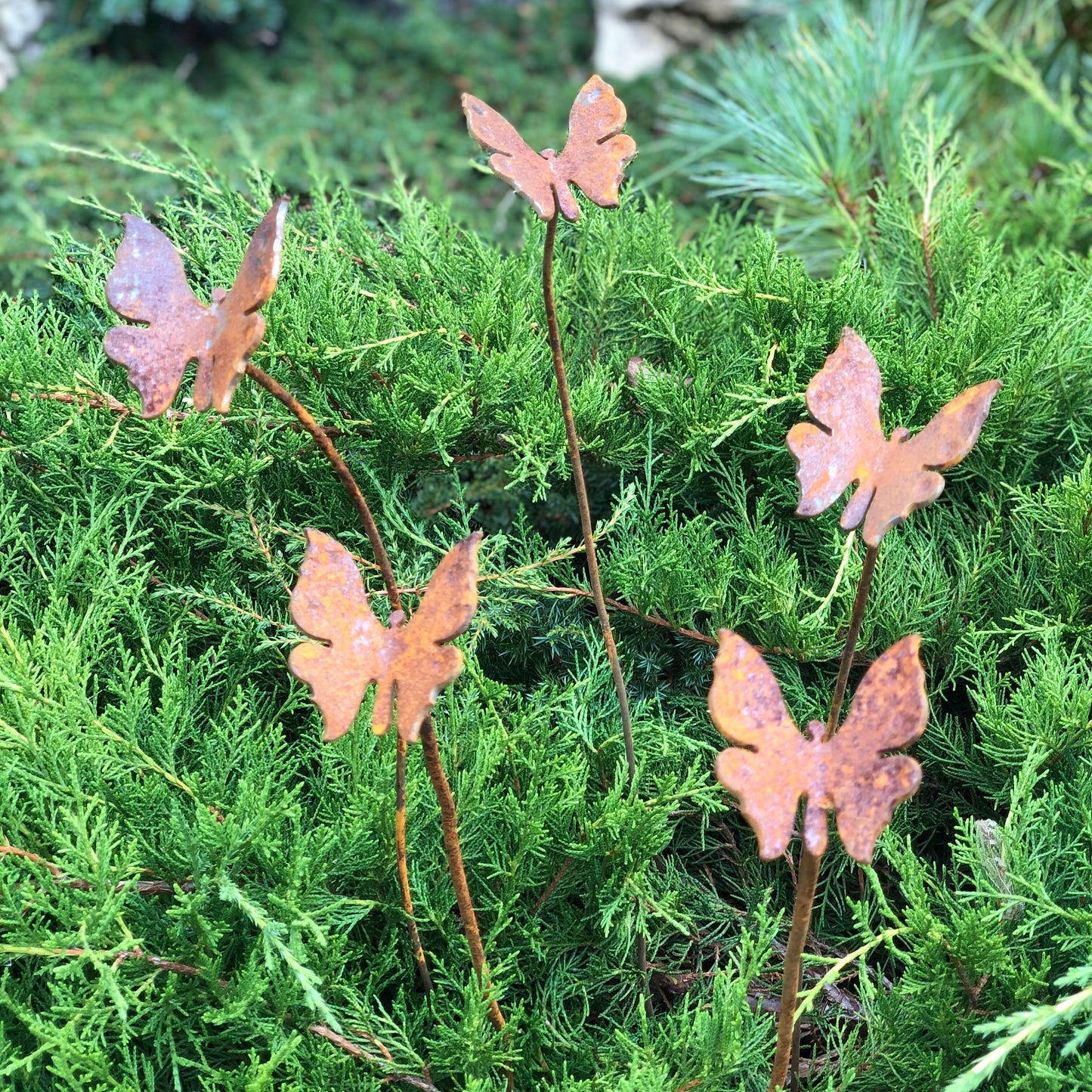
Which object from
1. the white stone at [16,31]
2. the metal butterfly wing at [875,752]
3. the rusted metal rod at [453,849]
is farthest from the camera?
the white stone at [16,31]

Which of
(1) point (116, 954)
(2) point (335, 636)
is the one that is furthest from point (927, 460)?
(1) point (116, 954)

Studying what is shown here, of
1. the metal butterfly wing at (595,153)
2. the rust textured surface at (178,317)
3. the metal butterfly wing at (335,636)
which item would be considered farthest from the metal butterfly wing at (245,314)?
the metal butterfly wing at (595,153)

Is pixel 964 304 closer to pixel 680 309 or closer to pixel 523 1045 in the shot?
pixel 680 309

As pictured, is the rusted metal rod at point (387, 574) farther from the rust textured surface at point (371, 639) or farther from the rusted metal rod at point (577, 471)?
the rusted metal rod at point (577, 471)

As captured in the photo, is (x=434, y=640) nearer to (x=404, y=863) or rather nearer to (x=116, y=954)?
(x=404, y=863)

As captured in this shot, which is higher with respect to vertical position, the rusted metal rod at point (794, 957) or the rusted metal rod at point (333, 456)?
the rusted metal rod at point (333, 456)

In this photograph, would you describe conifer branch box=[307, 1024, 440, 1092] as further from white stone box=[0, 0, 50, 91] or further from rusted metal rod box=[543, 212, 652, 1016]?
white stone box=[0, 0, 50, 91]
